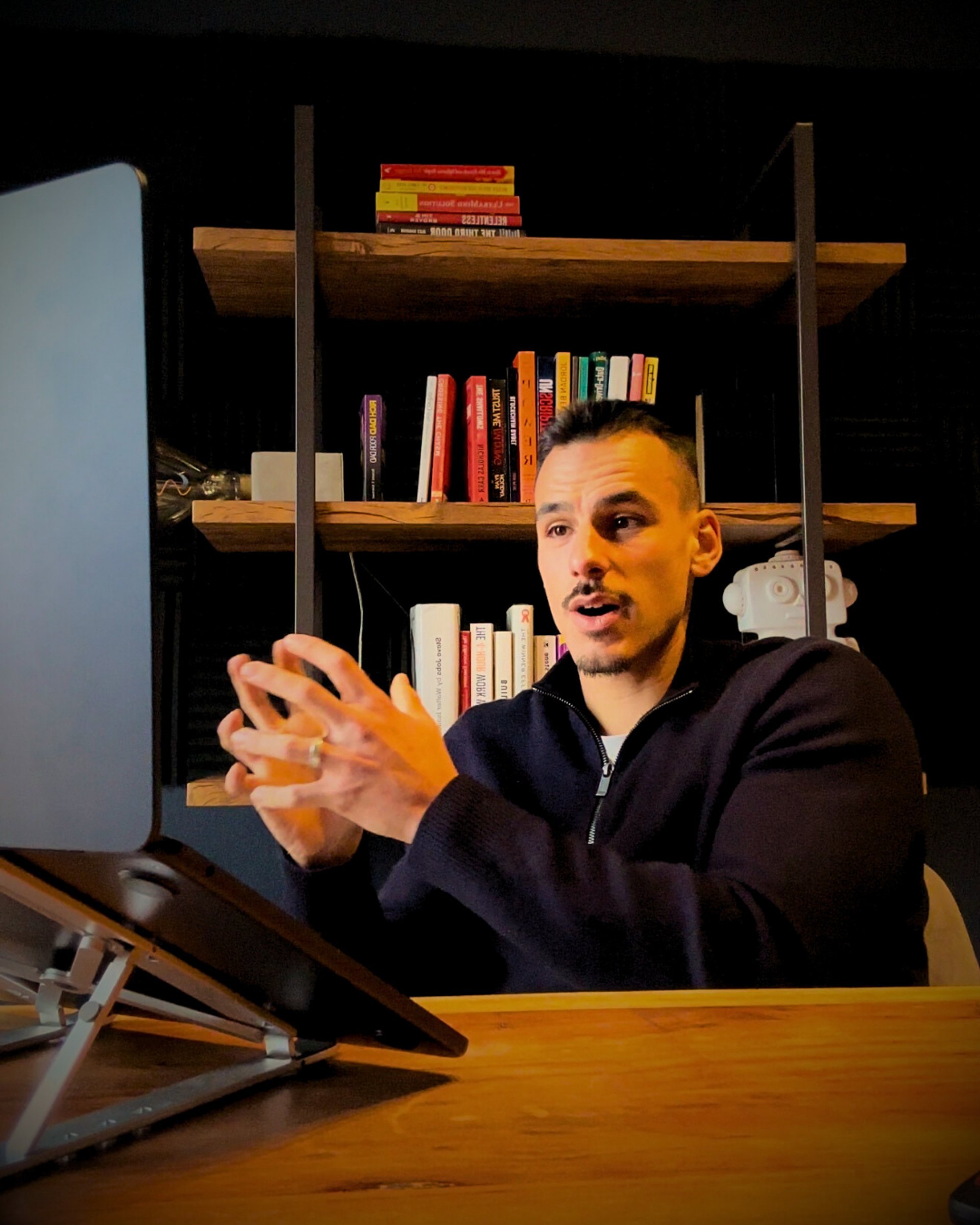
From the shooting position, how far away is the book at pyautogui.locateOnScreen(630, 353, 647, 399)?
216 cm

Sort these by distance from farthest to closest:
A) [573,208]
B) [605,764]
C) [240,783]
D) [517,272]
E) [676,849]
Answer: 1. [573,208]
2. [517,272]
3. [605,764]
4. [676,849]
5. [240,783]

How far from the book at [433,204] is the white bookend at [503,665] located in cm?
87

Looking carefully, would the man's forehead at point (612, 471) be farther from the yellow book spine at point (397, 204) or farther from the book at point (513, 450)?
the yellow book spine at point (397, 204)

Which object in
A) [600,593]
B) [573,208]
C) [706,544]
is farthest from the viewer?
[573,208]

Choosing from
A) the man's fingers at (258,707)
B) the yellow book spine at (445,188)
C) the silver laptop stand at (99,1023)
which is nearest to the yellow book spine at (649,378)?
the yellow book spine at (445,188)

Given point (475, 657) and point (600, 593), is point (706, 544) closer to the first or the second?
point (600, 593)

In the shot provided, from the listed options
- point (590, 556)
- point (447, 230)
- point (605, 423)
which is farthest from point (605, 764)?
point (447, 230)

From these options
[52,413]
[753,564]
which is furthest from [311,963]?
[753,564]

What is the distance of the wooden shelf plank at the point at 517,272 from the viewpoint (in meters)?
2.02

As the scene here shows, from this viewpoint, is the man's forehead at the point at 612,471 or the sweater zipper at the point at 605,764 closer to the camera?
the sweater zipper at the point at 605,764

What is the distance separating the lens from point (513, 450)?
81.8 inches

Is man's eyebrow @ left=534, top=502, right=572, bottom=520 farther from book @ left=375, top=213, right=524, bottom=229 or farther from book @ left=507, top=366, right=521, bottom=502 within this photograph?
book @ left=375, top=213, right=524, bottom=229

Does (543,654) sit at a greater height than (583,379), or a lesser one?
lesser

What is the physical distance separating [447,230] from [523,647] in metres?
0.86
